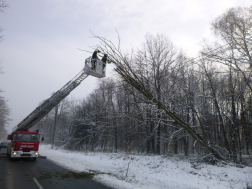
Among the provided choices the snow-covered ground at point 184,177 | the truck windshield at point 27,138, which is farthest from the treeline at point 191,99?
the truck windshield at point 27,138

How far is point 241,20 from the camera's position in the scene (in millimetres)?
11461

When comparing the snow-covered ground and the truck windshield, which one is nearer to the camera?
the snow-covered ground

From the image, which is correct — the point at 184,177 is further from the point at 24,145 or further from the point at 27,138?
the point at 27,138

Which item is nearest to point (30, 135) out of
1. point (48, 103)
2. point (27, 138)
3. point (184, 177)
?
point (27, 138)

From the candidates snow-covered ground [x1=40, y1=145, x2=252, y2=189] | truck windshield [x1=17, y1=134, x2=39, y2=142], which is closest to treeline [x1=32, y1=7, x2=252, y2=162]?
snow-covered ground [x1=40, y1=145, x2=252, y2=189]

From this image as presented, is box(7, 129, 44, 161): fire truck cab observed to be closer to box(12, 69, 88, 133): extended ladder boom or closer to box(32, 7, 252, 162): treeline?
box(12, 69, 88, 133): extended ladder boom

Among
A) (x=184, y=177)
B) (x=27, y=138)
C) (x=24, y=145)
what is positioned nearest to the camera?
(x=184, y=177)

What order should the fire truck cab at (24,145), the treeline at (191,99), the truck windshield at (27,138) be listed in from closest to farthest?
the treeline at (191,99) → the fire truck cab at (24,145) → the truck windshield at (27,138)

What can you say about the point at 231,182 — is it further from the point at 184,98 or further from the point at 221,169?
the point at 184,98

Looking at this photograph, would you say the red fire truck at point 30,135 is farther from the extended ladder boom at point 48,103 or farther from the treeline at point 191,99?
the treeline at point 191,99

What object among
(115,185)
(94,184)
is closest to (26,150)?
(94,184)

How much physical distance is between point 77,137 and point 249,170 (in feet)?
81.3

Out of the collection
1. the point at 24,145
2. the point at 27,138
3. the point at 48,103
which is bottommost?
the point at 24,145

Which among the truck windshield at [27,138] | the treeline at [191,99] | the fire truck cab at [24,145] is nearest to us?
the treeline at [191,99]
